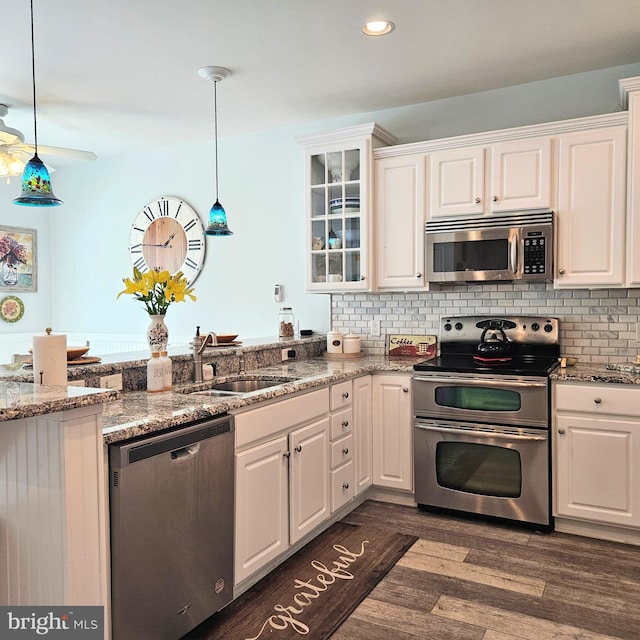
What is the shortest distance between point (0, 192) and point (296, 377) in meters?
A: 4.12

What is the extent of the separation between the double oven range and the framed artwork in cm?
422

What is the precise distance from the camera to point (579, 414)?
3.04 meters

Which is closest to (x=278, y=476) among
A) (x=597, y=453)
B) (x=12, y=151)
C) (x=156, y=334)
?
(x=156, y=334)

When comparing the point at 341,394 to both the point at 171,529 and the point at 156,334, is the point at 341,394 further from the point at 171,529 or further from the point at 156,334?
the point at 171,529

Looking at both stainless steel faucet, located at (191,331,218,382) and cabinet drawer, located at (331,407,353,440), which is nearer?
stainless steel faucet, located at (191,331,218,382)

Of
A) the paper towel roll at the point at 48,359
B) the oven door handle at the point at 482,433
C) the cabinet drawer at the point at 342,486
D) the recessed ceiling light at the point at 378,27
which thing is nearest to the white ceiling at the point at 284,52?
the recessed ceiling light at the point at 378,27

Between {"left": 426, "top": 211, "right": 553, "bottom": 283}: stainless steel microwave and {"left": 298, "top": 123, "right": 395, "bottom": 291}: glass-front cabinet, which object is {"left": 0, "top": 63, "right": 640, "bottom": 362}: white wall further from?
{"left": 426, "top": 211, "right": 553, "bottom": 283}: stainless steel microwave

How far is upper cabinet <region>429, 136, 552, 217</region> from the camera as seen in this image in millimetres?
3322

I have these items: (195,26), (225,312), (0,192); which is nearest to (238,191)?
(225,312)

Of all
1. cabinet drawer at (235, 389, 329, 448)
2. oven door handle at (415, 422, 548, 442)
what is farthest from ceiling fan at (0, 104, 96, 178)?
oven door handle at (415, 422, 548, 442)

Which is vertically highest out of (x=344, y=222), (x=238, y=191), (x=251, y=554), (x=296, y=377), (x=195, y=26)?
(x=195, y=26)

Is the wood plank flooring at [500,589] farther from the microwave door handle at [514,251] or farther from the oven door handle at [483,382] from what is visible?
the microwave door handle at [514,251]

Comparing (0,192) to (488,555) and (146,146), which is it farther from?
(488,555)

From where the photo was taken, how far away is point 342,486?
128 inches
